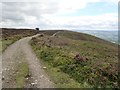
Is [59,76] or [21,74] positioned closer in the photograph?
[59,76]

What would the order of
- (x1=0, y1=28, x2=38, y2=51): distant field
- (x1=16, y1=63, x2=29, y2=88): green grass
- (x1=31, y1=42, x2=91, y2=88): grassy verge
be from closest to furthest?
(x1=31, y1=42, x2=91, y2=88): grassy verge → (x1=16, y1=63, x2=29, y2=88): green grass → (x1=0, y1=28, x2=38, y2=51): distant field

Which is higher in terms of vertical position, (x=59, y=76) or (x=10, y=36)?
(x=10, y=36)

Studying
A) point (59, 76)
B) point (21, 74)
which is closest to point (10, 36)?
point (21, 74)

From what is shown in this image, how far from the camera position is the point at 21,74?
74.3 feet

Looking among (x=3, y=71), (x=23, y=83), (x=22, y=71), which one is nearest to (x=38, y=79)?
(x=23, y=83)

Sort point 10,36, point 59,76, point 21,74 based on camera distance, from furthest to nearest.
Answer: point 10,36
point 21,74
point 59,76

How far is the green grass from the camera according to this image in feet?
65.0

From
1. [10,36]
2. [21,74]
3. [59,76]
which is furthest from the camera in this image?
[10,36]

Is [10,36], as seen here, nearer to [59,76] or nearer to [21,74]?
[21,74]

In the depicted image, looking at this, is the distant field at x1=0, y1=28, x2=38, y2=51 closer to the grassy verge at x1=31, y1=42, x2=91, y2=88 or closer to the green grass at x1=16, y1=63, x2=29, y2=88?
the green grass at x1=16, y1=63, x2=29, y2=88

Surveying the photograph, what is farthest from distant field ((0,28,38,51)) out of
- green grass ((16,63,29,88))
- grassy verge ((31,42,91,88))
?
grassy verge ((31,42,91,88))

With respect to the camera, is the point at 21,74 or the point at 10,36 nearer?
the point at 21,74

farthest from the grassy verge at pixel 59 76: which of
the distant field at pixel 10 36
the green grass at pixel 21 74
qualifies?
the distant field at pixel 10 36

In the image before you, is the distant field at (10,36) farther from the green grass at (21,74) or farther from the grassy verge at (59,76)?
the grassy verge at (59,76)
